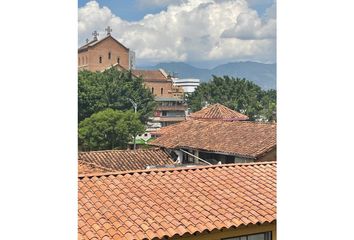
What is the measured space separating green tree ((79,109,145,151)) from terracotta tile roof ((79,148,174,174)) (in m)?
0.46

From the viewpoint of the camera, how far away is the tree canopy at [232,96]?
9.28 m

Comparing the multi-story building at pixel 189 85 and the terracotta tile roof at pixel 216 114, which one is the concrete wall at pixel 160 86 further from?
the terracotta tile roof at pixel 216 114

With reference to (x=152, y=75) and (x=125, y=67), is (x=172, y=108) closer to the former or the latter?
(x=125, y=67)

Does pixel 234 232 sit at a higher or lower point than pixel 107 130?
lower

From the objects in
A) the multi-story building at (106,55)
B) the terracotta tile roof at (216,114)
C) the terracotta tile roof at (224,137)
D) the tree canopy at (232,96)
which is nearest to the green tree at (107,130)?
the terracotta tile roof at (224,137)

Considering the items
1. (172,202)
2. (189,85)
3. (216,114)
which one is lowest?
(172,202)

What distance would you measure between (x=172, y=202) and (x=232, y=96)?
8.49 meters

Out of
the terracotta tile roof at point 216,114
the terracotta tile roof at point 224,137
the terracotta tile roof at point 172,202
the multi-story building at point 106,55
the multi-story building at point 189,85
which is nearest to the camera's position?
the terracotta tile roof at point 172,202

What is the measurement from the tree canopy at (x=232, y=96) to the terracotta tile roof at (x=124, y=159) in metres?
3.52

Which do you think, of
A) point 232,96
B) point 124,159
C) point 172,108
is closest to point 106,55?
point 172,108

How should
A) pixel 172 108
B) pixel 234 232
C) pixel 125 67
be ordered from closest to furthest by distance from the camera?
pixel 234 232 → pixel 172 108 → pixel 125 67

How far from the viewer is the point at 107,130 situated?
5875 mm
